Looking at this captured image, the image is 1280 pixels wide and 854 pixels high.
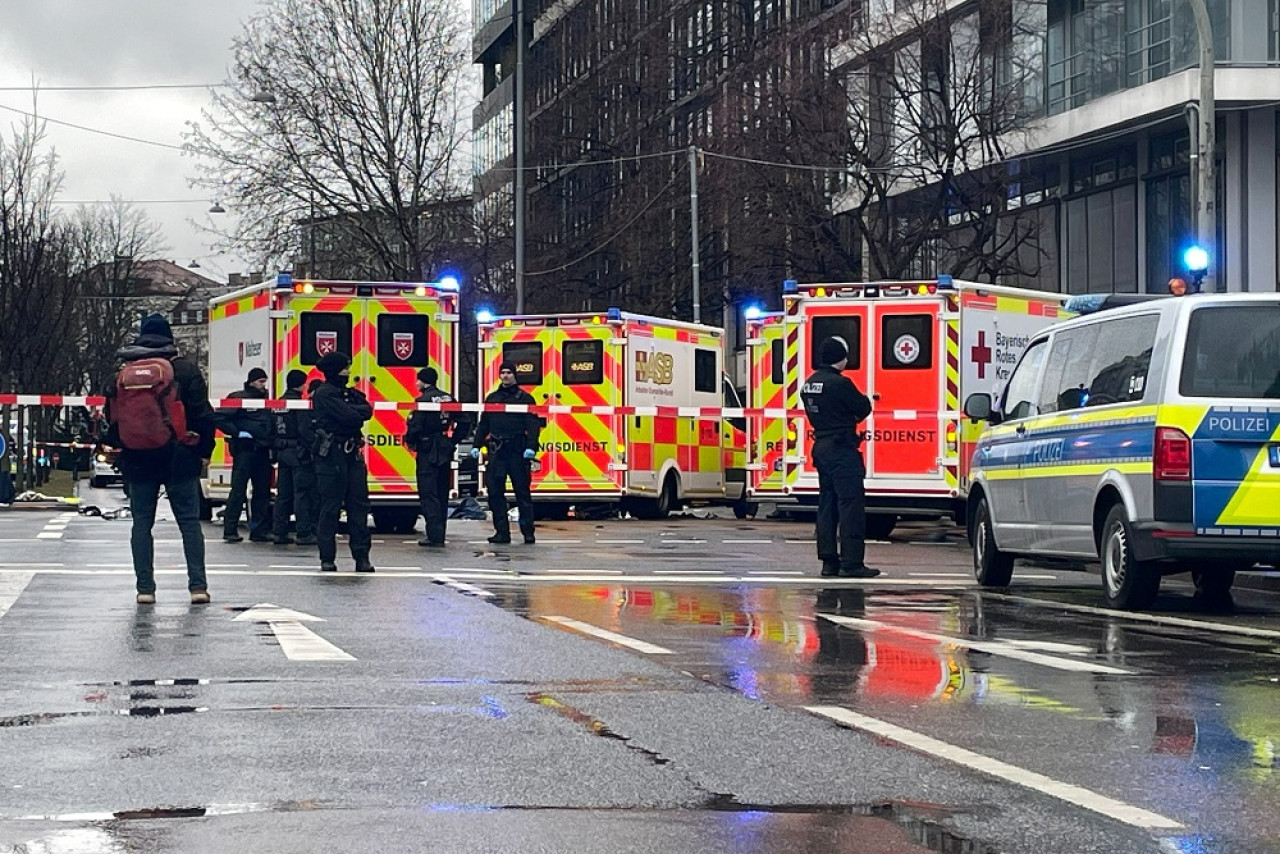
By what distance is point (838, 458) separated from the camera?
602 inches

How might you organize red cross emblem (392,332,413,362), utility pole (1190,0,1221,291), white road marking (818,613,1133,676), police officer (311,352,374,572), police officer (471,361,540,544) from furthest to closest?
red cross emblem (392,332,413,362), utility pole (1190,0,1221,291), police officer (471,361,540,544), police officer (311,352,374,572), white road marking (818,613,1133,676)

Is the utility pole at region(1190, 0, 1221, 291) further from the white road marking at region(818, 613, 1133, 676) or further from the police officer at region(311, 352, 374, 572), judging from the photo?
the white road marking at region(818, 613, 1133, 676)

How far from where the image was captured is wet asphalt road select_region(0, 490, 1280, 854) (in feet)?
17.3

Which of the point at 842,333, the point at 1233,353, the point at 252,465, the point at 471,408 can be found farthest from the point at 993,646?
the point at 842,333

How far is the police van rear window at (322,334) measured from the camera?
22578 millimetres

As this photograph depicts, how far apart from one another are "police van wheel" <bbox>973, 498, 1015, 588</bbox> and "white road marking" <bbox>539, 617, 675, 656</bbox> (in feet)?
15.3

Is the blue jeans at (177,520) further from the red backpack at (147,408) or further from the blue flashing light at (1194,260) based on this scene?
the blue flashing light at (1194,260)

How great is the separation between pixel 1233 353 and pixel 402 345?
12.4 m

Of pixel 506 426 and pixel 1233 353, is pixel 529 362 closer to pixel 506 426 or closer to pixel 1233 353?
pixel 506 426

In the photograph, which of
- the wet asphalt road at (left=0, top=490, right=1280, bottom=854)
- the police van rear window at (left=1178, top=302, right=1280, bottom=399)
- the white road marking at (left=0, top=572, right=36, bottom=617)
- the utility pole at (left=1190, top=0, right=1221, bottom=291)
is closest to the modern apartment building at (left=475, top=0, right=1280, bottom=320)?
the utility pole at (left=1190, top=0, right=1221, bottom=291)

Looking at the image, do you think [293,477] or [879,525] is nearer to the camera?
[293,477]

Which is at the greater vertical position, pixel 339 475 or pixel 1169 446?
pixel 1169 446

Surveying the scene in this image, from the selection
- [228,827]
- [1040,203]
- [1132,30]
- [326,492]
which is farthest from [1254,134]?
[228,827]

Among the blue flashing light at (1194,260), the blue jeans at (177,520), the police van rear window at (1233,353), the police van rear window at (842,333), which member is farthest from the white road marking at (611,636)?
the police van rear window at (842,333)
